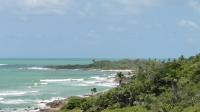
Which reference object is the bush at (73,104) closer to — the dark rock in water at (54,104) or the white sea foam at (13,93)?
the dark rock in water at (54,104)

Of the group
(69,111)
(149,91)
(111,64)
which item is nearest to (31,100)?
(69,111)

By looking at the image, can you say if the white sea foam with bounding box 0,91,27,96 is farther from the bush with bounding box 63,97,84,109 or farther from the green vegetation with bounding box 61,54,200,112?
the green vegetation with bounding box 61,54,200,112

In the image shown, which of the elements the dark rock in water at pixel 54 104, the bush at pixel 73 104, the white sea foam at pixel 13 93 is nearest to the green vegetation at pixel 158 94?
the bush at pixel 73 104

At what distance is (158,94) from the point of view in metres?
67.2

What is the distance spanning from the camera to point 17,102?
3319 inches

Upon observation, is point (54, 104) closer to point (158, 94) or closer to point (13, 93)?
point (158, 94)

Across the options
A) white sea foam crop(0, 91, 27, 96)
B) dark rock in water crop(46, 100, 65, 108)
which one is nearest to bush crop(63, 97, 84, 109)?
dark rock in water crop(46, 100, 65, 108)

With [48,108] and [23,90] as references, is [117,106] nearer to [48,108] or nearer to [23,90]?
[48,108]

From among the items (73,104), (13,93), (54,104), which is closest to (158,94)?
(73,104)

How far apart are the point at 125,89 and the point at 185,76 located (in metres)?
8.47

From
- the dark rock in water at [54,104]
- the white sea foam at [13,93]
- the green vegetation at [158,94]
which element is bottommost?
the dark rock in water at [54,104]

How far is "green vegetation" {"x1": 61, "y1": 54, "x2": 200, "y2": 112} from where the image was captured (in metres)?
57.4

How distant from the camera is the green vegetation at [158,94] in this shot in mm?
57378

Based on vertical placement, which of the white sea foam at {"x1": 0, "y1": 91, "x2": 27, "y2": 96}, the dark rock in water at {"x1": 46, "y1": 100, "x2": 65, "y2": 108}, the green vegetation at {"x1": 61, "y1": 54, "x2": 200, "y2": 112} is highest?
the green vegetation at {"x1": 61, "y1": 54, "x2": 200, "y2": 112}
